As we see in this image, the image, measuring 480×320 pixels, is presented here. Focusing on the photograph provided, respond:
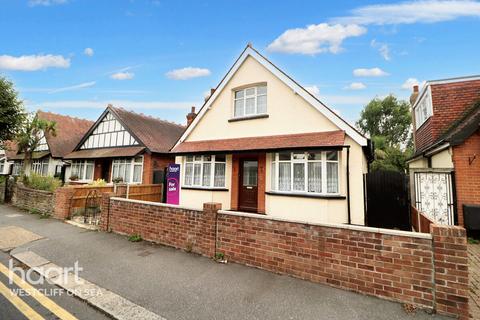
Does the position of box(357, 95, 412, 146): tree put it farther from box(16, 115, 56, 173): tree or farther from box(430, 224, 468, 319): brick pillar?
box(16, 115, 56, 173): tree

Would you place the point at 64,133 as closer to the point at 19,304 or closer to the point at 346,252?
the point at 19,304

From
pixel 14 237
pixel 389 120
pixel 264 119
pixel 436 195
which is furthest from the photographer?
pixel 389 120

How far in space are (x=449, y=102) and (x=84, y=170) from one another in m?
24.3

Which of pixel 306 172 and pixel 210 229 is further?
pixel 306 172

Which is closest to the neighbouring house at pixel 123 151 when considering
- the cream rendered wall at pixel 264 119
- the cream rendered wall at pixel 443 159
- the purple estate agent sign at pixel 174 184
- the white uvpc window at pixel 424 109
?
the purple estate agent sign at pixel 174 184

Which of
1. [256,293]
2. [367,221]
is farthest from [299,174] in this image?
[256,293]

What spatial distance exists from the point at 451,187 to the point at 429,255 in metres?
5.85

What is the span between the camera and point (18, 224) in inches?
344

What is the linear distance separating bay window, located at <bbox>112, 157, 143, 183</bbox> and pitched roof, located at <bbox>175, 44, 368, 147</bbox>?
5.73 metres

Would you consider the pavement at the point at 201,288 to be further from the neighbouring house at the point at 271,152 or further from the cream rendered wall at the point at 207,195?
the cream rendered wall at the point at 207,195

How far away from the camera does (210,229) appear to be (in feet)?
17.9

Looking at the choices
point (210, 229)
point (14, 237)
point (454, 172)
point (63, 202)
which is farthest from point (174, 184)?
point (454, 172)

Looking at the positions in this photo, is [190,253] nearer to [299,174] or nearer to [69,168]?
[299,174]

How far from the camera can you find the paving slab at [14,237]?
251 inches
